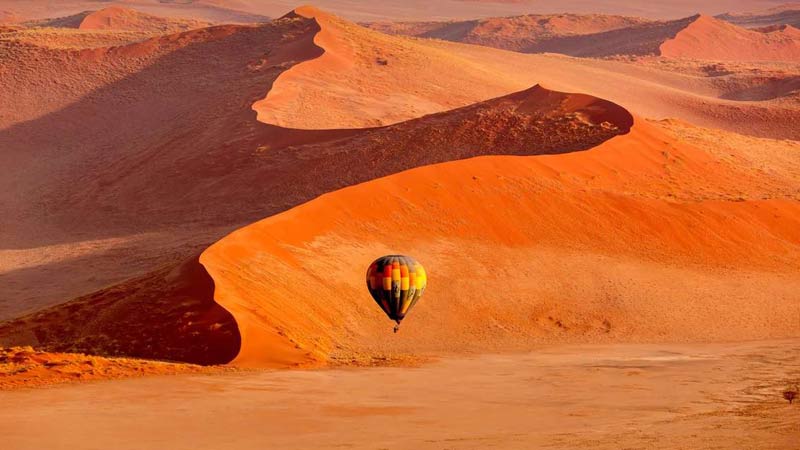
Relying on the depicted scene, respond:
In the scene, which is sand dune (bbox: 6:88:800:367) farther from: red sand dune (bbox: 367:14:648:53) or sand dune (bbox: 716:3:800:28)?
sand dune (bbox: 716:3:800:28)

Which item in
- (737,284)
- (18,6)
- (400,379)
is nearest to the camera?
(400,379)

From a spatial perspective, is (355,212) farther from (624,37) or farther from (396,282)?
(624,37)

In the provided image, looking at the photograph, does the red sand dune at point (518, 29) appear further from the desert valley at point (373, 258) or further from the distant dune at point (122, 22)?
the desert valley at point (373, 258)

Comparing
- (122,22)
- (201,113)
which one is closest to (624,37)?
(122,22)

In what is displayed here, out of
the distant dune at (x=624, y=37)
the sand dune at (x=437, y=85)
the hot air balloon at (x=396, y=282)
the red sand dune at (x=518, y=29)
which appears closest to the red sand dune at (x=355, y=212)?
the sand dune at (x=437, y=85)

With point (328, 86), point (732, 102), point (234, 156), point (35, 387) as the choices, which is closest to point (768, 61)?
point (732, 102)

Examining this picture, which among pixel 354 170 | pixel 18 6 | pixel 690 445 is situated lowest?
pixel 18 6

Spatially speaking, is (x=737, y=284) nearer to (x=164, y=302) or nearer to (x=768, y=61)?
(x=164, y=302)
